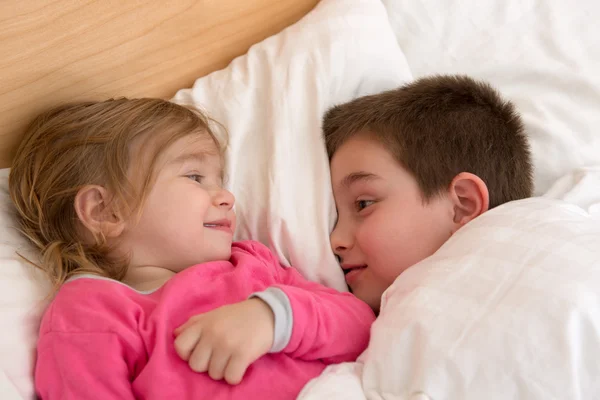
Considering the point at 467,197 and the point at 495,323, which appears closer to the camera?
the point at 495,323

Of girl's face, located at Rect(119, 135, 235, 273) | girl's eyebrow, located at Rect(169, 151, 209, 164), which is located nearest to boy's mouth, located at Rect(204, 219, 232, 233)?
girl's face, located at Rect(119, 135, 235, 273)

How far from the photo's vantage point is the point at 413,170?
1.04 metres

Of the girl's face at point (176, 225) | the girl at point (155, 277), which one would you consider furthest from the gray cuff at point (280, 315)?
the girl's face at point (176, 225)

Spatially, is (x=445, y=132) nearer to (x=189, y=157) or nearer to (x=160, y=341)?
(x=189, y=157)

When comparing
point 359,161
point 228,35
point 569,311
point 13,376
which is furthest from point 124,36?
point 569,311

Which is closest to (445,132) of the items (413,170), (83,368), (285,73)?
(413,170)

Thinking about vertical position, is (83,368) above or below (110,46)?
below

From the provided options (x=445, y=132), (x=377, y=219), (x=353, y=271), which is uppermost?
(x=445, y=132)

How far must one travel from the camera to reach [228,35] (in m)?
1.27

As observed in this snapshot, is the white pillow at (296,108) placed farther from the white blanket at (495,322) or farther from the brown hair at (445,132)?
the white blanket at (495,322)

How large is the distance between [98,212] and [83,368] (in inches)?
10.9

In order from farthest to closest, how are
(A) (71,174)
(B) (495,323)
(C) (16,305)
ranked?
(A) (71,174) → (C) (16,305) → (B) (495,323)

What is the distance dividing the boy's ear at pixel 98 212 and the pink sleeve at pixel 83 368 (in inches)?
7.8

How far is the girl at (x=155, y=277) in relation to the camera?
0.79 meters
